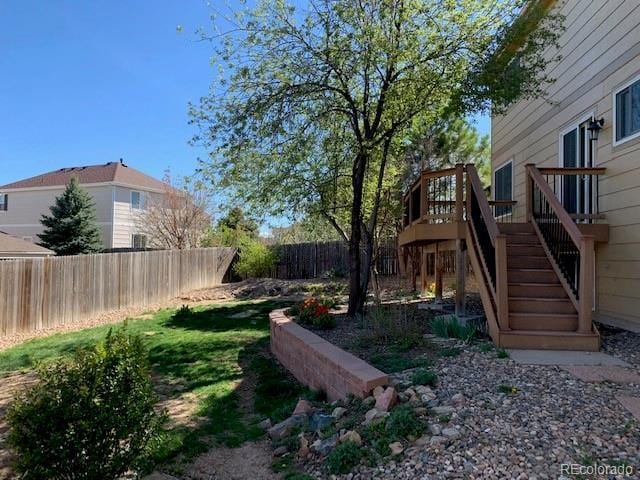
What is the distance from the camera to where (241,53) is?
725 centimetres

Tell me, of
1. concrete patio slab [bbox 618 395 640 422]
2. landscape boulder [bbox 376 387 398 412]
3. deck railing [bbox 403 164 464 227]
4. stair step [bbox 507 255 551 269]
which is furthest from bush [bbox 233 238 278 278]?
concrete patio slab [bbox 618 395 640 422]

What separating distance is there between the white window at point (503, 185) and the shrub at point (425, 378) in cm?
739

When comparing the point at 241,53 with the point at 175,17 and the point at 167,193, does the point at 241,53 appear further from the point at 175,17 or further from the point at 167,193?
the point at 167,193

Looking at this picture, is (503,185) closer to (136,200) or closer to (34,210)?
(136,200)

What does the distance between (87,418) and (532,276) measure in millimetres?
5584

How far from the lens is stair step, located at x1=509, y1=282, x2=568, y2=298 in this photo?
5.91m

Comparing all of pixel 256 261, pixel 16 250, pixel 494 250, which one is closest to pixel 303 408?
pixel 494 250

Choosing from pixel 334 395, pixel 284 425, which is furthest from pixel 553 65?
pixel 284 425

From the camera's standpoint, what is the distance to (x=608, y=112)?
6.72m

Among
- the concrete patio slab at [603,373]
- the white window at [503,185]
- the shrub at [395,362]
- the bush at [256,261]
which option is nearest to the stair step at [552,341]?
the concrete patio slab at [603,373]

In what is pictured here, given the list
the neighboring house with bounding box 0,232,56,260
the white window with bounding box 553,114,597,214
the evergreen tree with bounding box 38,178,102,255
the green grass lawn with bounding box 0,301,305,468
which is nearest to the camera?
the green grass lawn with bounding box 0,301,305,468

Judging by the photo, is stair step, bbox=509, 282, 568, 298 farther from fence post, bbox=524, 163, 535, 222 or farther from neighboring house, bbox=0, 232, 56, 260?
neighboring house, bbox=0, 232, 56, 260

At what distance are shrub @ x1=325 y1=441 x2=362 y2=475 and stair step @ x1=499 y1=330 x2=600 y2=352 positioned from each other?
2.70 m

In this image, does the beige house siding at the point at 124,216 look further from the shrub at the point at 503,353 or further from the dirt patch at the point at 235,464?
the shrub at the point at 503,353
